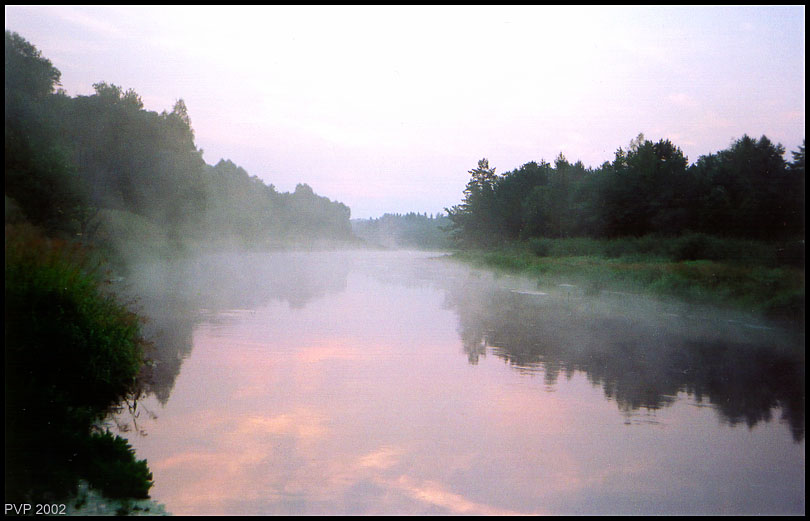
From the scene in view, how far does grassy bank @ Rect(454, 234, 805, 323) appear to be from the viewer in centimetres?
2092

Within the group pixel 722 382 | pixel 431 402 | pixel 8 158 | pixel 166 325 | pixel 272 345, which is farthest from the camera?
pixel 166 325

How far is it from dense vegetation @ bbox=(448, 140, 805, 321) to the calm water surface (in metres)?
4.73

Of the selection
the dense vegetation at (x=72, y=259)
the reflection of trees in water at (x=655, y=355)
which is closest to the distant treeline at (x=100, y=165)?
the dense vegetation at (x=72, y=259)

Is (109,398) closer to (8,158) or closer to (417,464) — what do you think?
(417,464)

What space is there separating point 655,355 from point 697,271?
40.8 feet

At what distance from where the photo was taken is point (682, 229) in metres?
38.1

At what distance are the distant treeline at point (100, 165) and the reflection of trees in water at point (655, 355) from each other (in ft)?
32.6

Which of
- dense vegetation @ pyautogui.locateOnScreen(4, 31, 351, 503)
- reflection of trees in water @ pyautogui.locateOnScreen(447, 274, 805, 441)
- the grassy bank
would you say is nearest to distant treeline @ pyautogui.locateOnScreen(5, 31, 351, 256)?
dense vegetation @ pyautogui.locateOnScreen(4, 31, 351, 503)

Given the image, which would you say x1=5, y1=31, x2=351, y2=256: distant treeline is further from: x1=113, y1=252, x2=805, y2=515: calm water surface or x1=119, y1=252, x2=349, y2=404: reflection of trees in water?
x1=113, y1=252, x2=805, y2=515: calm water surface

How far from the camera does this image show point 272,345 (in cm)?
1510

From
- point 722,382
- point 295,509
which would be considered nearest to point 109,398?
point 295,509

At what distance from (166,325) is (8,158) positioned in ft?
17.0

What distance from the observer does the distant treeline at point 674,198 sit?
95.0 feet

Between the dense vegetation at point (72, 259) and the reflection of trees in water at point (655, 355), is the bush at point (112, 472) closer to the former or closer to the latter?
the dense vegetation at point (72, 259)
